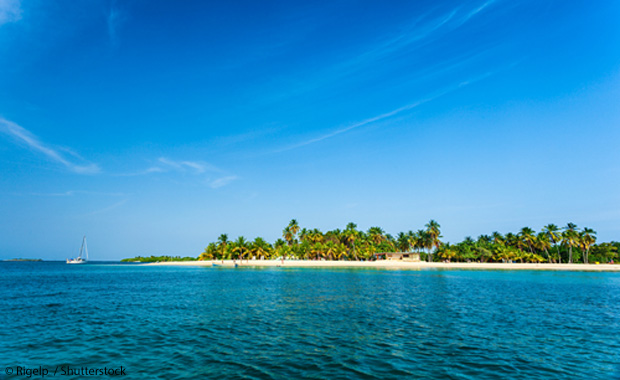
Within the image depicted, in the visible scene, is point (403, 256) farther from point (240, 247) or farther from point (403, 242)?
point (240, 247)

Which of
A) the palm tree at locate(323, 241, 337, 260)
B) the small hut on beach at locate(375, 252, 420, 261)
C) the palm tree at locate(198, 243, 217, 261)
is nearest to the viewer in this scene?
the small hut on beach at locate(375, 252, 420, 261)

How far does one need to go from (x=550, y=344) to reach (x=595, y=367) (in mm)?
3748

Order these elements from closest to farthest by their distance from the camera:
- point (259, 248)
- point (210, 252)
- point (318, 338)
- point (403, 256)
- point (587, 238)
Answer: point (318, 338)
point (587, 238)
point (403, 256)
point (259, 248)
point (210, 252)

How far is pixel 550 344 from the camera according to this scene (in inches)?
707

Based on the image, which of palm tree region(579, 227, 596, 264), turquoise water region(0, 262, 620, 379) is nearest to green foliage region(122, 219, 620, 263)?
palm tree region(579, 227, 596, 264)

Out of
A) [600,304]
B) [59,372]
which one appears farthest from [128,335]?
[600,304]

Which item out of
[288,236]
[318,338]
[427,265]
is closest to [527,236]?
[427,265]

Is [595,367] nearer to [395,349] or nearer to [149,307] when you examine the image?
[395,349]

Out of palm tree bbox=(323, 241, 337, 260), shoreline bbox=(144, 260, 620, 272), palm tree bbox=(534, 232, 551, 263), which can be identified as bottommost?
shoreline bbox=(144, 260, 620, 272)

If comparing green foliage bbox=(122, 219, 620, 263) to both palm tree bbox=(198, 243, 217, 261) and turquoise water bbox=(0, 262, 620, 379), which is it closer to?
palm tree bbox=(198, 243, 217, 261)

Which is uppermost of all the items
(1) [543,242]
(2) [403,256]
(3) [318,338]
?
(1) [543,242]

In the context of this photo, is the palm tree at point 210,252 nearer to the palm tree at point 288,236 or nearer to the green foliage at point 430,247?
the green foliage at point 430,247

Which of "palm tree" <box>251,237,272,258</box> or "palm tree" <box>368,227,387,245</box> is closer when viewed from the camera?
"palm tree" <box>251,237,272,258</box>

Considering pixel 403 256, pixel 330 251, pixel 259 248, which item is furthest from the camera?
pixel 330 251
